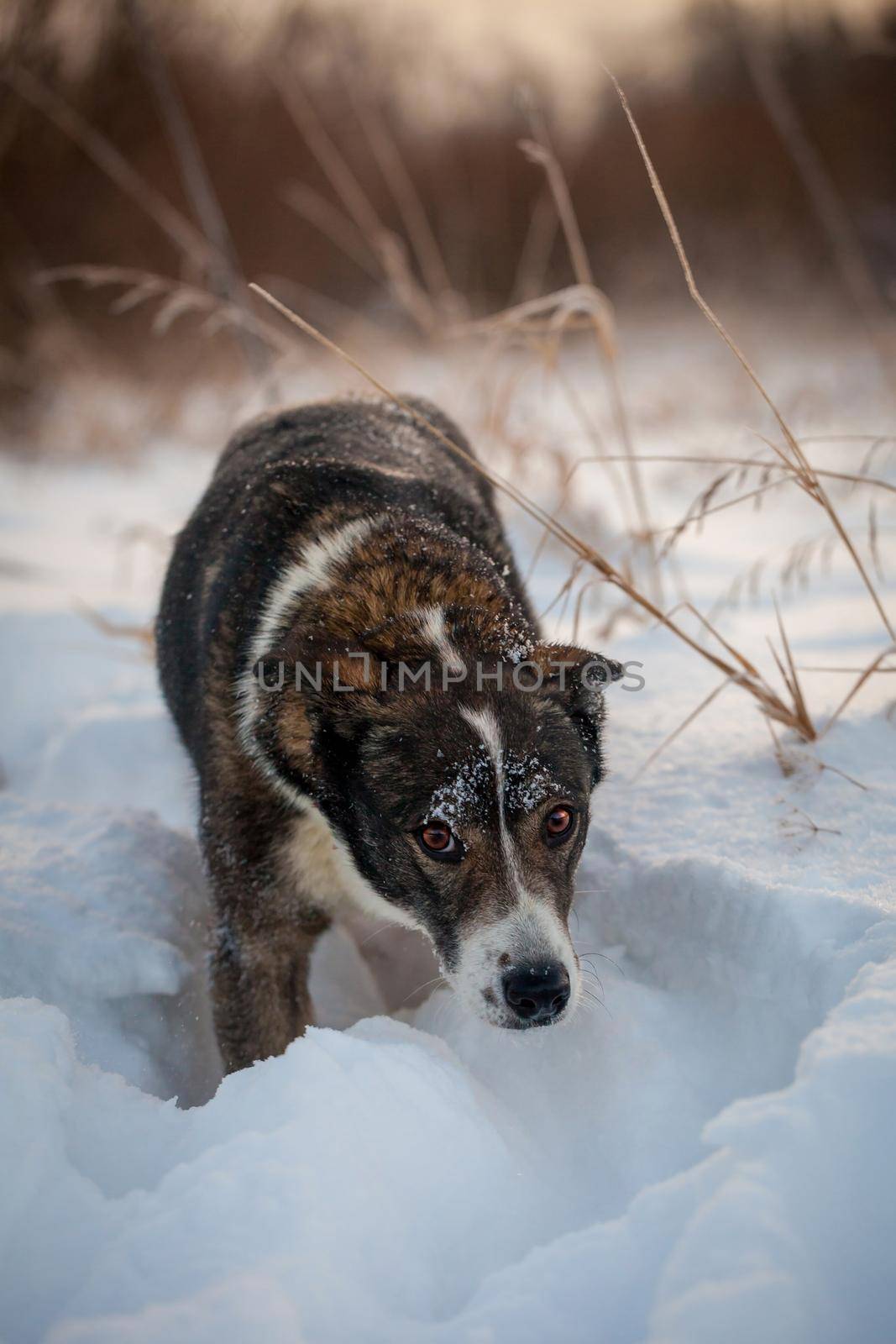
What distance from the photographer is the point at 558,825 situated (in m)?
2.28

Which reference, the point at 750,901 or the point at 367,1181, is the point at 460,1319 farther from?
the point at 750,901

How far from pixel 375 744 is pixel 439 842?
256 millimetres

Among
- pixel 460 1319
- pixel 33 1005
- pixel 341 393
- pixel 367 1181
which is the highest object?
pixel 341 393

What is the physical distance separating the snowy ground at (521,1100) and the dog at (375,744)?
0.79 feet

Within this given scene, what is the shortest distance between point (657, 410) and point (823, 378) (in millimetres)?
1945

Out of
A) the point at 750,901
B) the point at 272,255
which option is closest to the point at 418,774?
the point at 750,901

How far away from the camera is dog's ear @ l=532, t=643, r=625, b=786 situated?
7.97ft

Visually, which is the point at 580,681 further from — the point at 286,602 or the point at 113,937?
the point at 113,937

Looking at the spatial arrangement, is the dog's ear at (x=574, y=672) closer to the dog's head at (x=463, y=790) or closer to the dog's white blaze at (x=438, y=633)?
the dog's head at (x=463, y=790)

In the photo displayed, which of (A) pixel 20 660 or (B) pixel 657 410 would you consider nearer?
(A) pixel 20 660

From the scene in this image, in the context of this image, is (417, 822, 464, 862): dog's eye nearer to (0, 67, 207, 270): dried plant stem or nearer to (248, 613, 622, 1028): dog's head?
(248, 613, 622, 1028): dog's head

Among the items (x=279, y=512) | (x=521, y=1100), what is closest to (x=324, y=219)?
(x=279, y=512)

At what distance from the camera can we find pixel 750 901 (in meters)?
2.21

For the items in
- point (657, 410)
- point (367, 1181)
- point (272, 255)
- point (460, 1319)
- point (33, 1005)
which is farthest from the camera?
point (272, 255)
